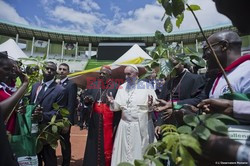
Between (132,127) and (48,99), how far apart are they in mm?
1441

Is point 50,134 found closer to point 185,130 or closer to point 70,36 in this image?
point 185,130

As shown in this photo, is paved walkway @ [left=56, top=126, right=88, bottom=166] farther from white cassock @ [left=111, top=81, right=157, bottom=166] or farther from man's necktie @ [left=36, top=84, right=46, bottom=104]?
man's necktie @ [left=36, top=84, right=46, bottom=104]

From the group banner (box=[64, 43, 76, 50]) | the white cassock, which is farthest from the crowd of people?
banner (box=[64, 43, 76, 50])

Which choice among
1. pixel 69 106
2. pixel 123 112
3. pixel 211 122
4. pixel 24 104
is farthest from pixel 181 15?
pixel 69 106

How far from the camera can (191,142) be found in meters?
0.74

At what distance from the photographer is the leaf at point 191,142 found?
2.36 feet

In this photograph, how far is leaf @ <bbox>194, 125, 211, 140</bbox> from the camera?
0.74 m

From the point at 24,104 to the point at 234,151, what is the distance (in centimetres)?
262

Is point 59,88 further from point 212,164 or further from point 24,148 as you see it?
point 212,164

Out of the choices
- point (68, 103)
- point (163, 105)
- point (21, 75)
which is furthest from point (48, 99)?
point (163, 105)

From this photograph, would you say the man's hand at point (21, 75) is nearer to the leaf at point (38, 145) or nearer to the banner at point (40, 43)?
the leaf at point (38, 145)

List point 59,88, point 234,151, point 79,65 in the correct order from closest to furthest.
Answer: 1. point 234,151
2. point 59,88
3. point 79,65

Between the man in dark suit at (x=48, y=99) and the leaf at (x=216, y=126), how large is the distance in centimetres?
296

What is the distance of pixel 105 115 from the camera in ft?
13.4
